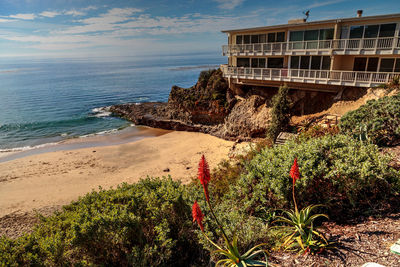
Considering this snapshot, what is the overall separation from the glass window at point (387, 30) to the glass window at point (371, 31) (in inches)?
13.0

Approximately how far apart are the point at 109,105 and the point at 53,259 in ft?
161

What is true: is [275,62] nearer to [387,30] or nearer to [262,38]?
[262,38]

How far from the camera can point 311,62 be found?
23031mm

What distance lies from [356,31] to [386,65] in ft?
12.5

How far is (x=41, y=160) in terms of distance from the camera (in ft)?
82.1

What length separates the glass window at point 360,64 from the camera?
20672mm

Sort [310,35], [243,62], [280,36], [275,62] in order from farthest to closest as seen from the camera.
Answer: [243,62] → [275,62] → [280,36] → [310,35]

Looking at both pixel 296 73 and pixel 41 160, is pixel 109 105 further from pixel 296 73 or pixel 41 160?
pixel 296 73

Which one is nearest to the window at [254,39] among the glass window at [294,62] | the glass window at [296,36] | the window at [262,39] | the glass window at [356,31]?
the window at [262,39]

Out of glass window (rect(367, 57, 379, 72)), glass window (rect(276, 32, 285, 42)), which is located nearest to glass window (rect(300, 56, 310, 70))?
glass window (rect(276, 32, 285, 42))

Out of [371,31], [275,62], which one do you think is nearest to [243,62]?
[275,62]

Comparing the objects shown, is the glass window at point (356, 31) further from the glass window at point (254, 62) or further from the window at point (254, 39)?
the glass window at point (254, 62)

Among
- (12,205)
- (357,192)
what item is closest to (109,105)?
(12,205)

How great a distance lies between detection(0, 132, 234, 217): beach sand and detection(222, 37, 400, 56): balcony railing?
435 inches
